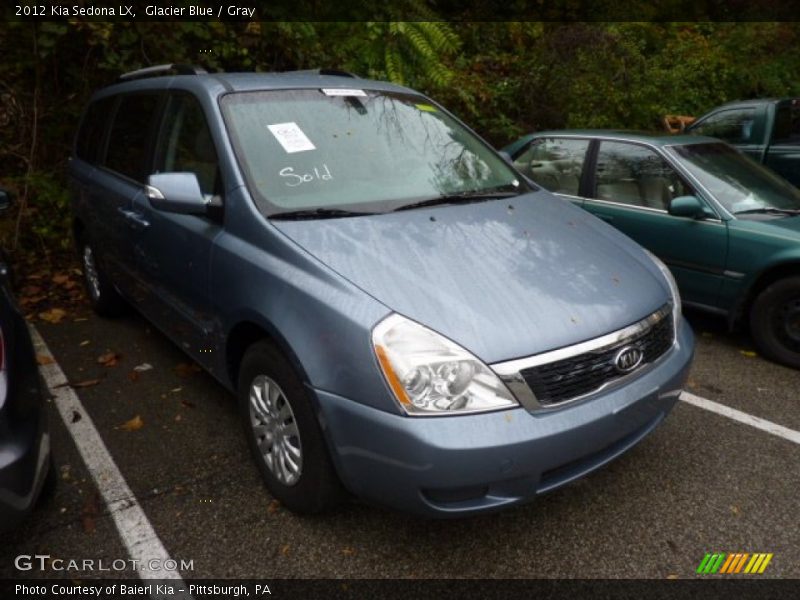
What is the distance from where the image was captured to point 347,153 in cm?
299

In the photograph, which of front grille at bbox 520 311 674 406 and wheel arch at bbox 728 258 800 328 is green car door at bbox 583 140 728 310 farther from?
front grille at bbox 520 311 674 406

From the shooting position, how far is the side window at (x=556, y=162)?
523 centimetres

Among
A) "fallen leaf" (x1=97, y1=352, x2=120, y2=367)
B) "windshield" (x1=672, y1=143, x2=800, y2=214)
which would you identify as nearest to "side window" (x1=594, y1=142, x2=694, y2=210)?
"windshield" (x1=672, y1=143, x2=800, y2=214)

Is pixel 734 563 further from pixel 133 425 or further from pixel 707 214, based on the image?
pixel 133 425

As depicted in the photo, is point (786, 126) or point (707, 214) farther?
point (786, 126)

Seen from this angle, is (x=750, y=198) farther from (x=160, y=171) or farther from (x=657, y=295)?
(x=160, y=171)

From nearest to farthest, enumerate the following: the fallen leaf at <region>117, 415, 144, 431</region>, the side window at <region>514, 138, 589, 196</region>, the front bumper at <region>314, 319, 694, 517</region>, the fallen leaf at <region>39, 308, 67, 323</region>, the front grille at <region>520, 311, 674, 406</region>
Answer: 1. the front bumper at <region>314, 319, 694, 517</region>
2. the front grille at <region>520, 311, 674, 406</region>
3. the fallen leaf at <region>117, 415, 144, 431</region>
4. the fallen leaf at <region>39, 308, 67, 323</region>
5. the side window at <region>514, 138, 589, 196</region>

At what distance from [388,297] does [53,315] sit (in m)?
4.02

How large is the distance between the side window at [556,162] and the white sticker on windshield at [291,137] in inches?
117

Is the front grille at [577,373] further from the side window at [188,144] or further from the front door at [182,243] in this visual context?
the side window at [188,144]

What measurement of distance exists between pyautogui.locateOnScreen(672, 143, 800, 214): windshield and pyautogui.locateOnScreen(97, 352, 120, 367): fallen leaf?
14.0ft

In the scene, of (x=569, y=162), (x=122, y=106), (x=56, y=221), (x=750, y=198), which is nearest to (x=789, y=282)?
(x=750, y=198)

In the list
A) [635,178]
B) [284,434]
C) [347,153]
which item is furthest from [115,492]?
[635,178]

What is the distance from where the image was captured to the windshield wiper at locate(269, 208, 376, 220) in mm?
2625
